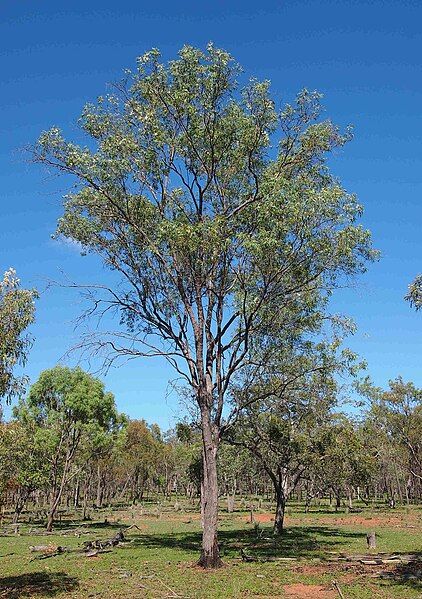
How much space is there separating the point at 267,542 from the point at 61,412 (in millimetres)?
21920

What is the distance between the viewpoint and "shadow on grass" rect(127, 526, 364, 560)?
972 inches

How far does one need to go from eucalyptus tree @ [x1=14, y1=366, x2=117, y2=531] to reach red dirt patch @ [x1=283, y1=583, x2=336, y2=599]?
30595mm

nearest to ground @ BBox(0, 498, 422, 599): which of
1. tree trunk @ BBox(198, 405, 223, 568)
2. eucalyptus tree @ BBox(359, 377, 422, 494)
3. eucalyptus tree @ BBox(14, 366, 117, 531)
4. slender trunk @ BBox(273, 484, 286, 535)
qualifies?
tree trunk @ BBox(198, 405, 223, 568)

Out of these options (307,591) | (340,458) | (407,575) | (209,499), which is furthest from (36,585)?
(340,458)

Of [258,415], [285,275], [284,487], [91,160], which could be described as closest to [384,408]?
[284,487]

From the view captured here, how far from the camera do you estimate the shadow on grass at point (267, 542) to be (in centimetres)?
2469

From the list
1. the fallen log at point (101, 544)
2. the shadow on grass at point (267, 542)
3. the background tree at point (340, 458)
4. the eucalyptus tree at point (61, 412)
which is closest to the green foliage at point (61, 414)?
the eucalyptus tree at point (61, 412)

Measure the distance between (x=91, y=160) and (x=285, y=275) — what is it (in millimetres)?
8721

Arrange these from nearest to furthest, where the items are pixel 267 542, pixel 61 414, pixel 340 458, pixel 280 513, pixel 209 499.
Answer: pixel 209 499 → pixel 267 542 → pixel 340 458 → pixel 280 513 → pixel 61 414

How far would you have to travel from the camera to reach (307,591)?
50.9 feet

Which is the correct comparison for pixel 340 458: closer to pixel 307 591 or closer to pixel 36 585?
pixel 307 591

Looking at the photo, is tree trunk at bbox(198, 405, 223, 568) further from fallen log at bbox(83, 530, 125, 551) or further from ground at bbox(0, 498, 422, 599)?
fallen log at bbox(83, 530, 125, 551)

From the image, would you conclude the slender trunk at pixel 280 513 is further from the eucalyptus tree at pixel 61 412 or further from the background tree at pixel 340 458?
the eucalyptus tree at pixel 61 412

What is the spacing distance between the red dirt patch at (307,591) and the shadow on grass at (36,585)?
6.38 m
